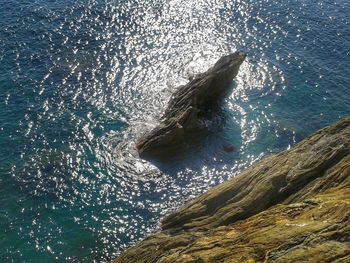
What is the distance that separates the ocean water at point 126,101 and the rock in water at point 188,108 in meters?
1.80

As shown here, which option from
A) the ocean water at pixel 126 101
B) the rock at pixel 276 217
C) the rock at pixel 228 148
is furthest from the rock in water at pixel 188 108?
the rock at pixel 276 217

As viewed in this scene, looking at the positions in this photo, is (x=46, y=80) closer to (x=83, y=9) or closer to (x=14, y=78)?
(x=14, y=78)

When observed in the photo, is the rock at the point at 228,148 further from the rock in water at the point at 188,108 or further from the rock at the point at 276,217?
the rock at the point at 276,217

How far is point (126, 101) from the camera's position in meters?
61.6

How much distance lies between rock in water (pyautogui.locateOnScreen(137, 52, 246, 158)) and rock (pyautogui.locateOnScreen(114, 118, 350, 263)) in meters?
11.8

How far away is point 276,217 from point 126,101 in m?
36.7

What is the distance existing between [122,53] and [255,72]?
866 inches

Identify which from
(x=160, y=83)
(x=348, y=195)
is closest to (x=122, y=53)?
(x=160, y=83)

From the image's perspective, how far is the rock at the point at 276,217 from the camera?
82.3ft

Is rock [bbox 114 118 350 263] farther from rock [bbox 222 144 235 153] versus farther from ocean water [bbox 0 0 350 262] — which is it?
rock [bbox 222 144 235 153]

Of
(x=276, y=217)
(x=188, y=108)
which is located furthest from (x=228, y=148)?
(x=276, y=217)

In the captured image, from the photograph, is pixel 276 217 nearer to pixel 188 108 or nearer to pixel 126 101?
pixel 188 108

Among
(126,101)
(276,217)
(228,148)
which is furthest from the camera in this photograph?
(126,101)

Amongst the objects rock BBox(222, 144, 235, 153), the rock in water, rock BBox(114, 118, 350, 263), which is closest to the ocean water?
rock BBox(222, 144, 235, 153)
